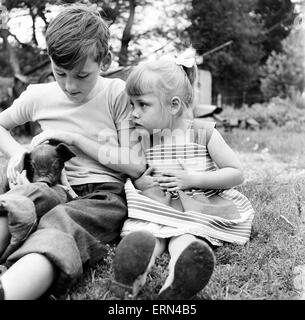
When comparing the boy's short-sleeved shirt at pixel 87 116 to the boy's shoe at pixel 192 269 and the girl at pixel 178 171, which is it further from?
the boy's shoe at pixel 192 269

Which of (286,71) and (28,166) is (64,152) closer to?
(28,166)

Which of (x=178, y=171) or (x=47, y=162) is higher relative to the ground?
(x=47, y=162)

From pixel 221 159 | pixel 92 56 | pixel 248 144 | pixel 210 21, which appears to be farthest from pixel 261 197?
pixel 210 21

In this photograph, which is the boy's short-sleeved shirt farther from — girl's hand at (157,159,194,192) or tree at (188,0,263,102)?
tree at (188,0,263,102)

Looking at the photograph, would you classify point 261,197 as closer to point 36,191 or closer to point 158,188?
point 158,188

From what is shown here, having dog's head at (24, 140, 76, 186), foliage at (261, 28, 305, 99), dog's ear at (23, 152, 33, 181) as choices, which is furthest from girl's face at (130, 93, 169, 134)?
foliage at (261, 28, 305, 99)

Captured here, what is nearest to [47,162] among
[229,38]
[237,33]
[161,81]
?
[161,81]

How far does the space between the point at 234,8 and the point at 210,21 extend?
73 cm

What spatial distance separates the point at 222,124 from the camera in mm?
9648

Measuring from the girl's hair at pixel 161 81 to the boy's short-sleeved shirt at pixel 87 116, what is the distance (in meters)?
0.16

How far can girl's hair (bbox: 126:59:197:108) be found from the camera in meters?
2.18

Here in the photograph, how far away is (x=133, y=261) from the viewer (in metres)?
1.52

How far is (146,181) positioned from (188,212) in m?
0.27

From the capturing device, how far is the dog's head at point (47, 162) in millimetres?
2043
